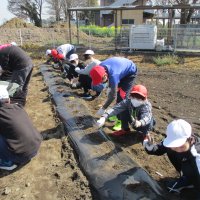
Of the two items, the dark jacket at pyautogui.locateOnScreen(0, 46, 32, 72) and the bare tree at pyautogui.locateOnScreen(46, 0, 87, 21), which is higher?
the bare tree at pyautogui.locateOnScreen(46, 0, 87, 21)

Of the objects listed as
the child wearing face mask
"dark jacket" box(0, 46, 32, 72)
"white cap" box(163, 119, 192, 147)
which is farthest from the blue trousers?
"dark jacket" box(0, 46, 32, 72)

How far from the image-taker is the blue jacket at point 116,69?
4.06m

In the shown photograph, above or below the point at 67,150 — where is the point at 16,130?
above

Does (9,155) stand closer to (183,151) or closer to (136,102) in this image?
(136,102)

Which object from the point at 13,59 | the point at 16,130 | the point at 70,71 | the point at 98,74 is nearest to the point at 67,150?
the point at 16,130

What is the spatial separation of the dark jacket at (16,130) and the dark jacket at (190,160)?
1.37 metres

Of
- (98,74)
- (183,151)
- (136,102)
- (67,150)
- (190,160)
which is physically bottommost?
(67,150)

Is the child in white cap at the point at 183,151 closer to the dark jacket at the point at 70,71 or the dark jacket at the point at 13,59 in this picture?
the dark jacket at the point at 13,59

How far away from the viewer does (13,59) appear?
5.12 meters

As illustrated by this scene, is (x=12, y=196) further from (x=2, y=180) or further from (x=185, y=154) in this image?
(x=185, y=154)

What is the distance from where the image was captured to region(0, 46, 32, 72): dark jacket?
5079 mm

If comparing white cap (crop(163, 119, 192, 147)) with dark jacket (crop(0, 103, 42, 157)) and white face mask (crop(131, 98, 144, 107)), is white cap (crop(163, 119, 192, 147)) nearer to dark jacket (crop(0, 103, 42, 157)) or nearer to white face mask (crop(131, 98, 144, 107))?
white face mask (crop(131, 98, 144, 107))

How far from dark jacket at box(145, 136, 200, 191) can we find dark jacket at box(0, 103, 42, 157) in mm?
1367

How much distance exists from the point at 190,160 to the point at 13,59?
369 centimetres
